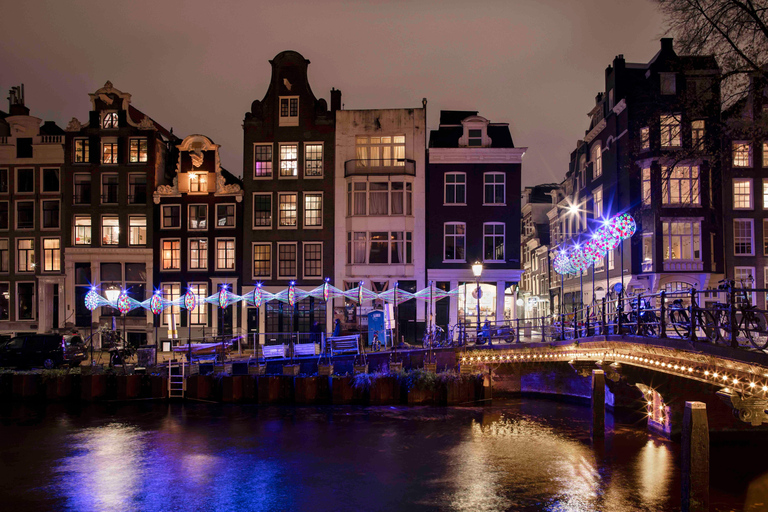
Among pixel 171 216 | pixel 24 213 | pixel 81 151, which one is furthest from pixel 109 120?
pixel 24 213

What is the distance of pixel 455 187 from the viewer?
41281mm

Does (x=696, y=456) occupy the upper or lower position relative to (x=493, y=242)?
lower

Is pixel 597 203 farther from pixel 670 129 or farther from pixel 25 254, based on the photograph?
pixel 25 254

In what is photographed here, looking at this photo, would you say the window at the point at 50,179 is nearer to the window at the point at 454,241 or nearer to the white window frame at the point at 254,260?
the white window frame at the point at 254,260

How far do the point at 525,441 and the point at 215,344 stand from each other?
17930 millimetres

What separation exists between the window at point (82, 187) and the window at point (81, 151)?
3.39ft

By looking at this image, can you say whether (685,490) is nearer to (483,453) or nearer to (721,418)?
(483,453)

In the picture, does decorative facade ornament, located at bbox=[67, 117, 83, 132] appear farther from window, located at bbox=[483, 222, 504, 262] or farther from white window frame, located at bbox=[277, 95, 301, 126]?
window, located at bbox=[483, 222, 504, 262]

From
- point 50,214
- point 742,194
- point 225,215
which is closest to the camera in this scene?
point 742,194

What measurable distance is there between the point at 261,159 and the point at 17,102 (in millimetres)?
20714

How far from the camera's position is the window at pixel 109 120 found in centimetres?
4319

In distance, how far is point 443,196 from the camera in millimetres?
41312

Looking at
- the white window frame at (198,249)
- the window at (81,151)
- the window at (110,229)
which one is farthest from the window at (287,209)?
the window at (81,151)

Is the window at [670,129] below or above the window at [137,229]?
above
